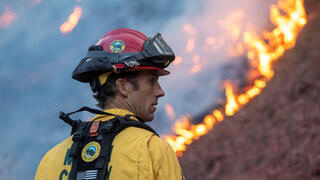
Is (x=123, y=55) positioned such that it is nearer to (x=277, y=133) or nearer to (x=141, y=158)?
(x=141, y=158)

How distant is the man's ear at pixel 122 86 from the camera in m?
2.51

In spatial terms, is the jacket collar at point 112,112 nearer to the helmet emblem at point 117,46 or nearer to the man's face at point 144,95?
the man's face at point 144,95

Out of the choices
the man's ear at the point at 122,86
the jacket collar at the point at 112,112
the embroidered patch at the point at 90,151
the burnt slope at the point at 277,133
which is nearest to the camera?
the embroidered patch at the point at 90,151

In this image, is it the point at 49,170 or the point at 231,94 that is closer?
the point at 49,170

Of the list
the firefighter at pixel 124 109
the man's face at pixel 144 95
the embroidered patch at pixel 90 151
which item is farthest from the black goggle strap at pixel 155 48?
the embroidered patch at pixel 90 151

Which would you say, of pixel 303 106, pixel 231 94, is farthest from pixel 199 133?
pixel 303 106

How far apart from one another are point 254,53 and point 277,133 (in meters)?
5.32

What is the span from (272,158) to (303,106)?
6.08 feet

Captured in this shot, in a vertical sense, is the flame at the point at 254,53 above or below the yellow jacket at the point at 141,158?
above

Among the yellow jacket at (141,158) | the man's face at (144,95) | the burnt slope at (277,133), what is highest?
the burnt slope at (277,133)

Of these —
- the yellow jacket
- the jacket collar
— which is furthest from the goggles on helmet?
the yellow jacket

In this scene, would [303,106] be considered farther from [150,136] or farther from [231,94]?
[150,136]

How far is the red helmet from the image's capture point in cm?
252

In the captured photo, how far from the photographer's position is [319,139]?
8.59 meters
